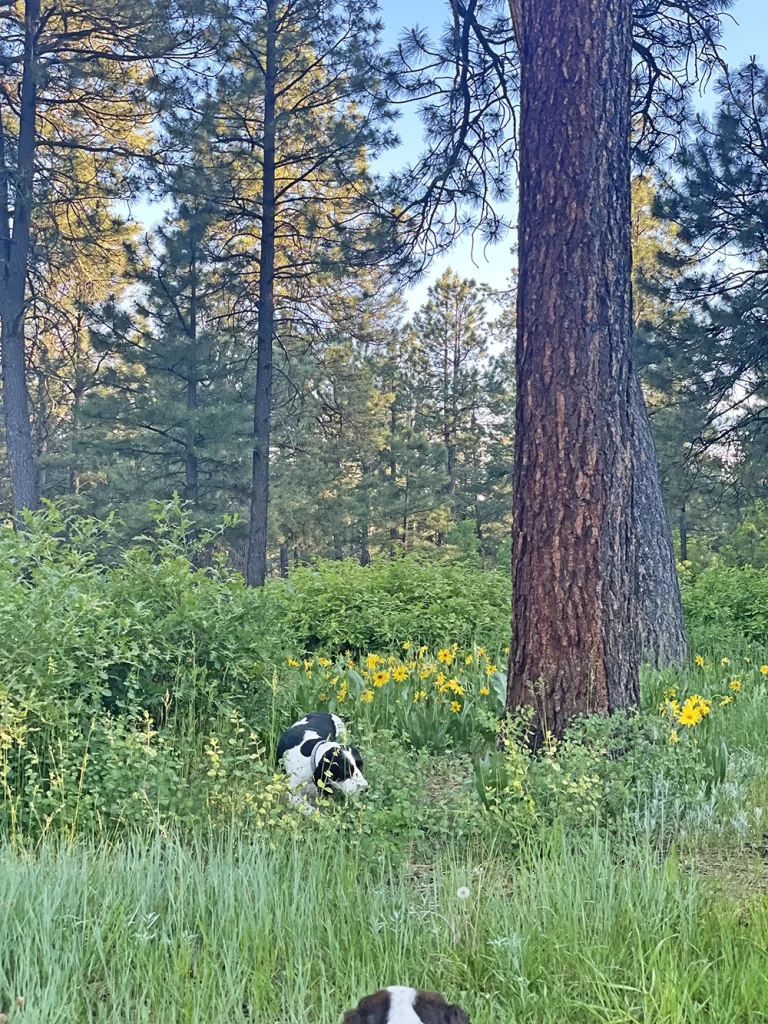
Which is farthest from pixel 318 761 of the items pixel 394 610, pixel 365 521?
pixel 365 521

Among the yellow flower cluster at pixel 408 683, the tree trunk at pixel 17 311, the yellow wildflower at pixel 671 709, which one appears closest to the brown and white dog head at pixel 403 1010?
the yellow wildflower at pixel 671 709

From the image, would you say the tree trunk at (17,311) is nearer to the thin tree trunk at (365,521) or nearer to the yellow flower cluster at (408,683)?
the yellow flower cluster at (408,683)

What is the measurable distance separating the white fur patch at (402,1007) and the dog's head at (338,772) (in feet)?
5.03

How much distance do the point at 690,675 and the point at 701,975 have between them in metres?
3.58

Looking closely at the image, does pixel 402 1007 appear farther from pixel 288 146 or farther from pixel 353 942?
pixel 288 146

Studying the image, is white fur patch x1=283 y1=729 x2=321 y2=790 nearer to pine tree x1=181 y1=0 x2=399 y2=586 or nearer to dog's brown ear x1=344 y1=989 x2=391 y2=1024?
dog's brown ear x1=344 y1=989 x2=391 y2=1024

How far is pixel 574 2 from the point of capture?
3297 mm

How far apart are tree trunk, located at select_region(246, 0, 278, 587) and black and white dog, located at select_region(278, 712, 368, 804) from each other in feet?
27.3

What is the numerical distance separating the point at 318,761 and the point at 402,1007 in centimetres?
164

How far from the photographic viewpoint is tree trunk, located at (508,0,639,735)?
10.2ft

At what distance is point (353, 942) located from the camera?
174 centimetres

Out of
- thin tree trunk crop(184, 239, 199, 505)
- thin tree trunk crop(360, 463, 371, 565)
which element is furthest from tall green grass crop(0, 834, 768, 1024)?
thin tree trunk crop(360, 463, 371, 565)

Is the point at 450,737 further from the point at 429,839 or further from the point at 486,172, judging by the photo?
the point at 486,172

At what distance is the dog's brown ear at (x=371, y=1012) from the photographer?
1141 millimetres
